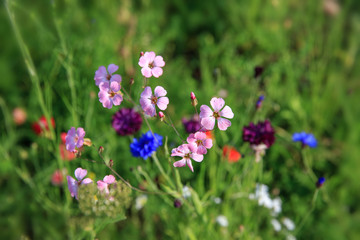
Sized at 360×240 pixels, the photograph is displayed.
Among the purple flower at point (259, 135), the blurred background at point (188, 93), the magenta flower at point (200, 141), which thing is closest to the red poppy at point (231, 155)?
the blurred background at point (188, 93)

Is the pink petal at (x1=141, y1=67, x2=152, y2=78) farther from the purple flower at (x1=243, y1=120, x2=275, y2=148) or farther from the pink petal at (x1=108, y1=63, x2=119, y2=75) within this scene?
the purple flower at (x1=243, y1=120, x2=275, y2=148)

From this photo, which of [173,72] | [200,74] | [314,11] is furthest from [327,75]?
[173,72]

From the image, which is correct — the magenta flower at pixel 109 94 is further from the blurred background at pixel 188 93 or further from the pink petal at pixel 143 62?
the blurred background at pixel 188 93

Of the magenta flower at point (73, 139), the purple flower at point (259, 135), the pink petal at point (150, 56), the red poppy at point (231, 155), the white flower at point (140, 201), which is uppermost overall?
the red poppy at point (231, 155)

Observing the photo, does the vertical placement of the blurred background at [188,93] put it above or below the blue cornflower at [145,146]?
above

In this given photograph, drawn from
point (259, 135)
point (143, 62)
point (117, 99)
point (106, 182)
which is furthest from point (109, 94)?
point (259, 135)

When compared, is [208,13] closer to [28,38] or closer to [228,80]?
[228,80]
